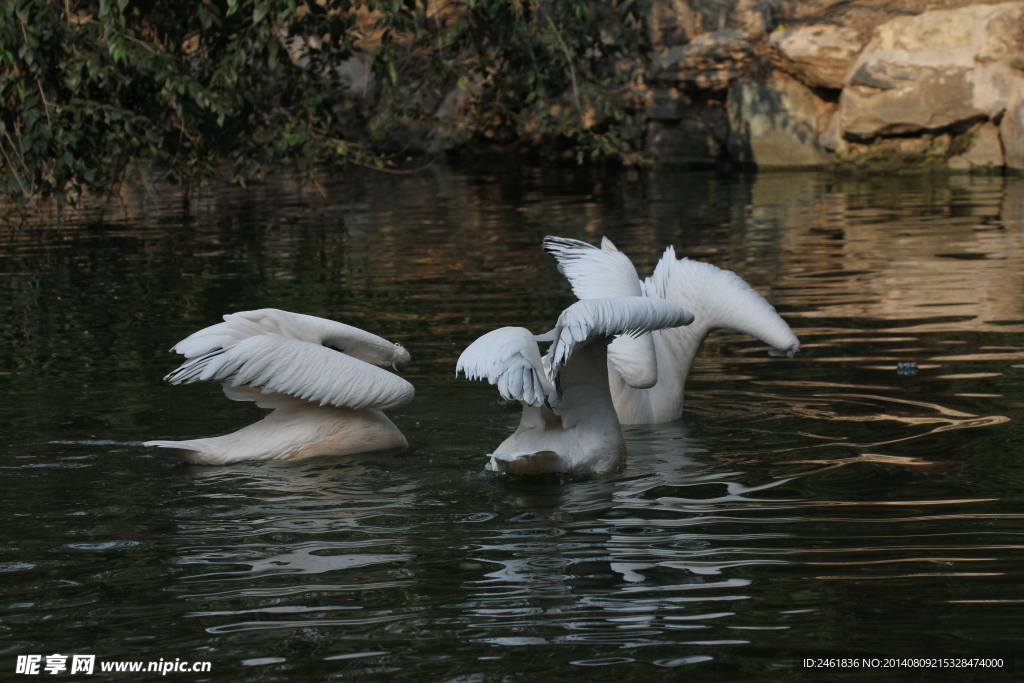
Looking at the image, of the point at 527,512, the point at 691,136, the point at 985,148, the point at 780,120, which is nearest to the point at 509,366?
the point at 527,512

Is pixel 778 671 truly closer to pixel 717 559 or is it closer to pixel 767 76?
pixel 717 559

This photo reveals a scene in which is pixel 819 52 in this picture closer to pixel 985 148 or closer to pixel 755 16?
pixel 755 16

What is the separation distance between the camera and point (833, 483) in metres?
4.11

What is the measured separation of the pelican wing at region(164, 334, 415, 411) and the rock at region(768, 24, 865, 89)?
14605 mm

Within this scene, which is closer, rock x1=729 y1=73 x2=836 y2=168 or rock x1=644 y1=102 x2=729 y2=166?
rock x1=729 y1=73 x2=836 y2=168

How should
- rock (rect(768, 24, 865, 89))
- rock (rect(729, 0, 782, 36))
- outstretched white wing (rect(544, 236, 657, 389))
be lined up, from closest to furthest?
outstretched white wing (rect(544, 236, 657, 389)) → rock (rect(768, 24, 865, 89)) → rock (rect(729, 0, 782, 36))

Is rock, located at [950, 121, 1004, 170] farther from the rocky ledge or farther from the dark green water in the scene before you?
the dark green water

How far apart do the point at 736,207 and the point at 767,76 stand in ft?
18.1

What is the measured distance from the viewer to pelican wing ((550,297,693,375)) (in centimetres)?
369

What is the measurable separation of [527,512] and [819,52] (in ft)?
49.8

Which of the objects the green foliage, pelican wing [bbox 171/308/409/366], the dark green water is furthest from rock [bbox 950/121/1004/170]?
pelican wing [bbox 171/308/409/366]

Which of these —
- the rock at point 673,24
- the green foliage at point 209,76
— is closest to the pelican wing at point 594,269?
the green foliage at point 209,76

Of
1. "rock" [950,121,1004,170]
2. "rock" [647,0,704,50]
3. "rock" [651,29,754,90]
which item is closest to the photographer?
"rock" [950,121,1004,170]

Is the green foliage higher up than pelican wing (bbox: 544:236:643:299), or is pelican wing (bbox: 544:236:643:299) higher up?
the green foliage
